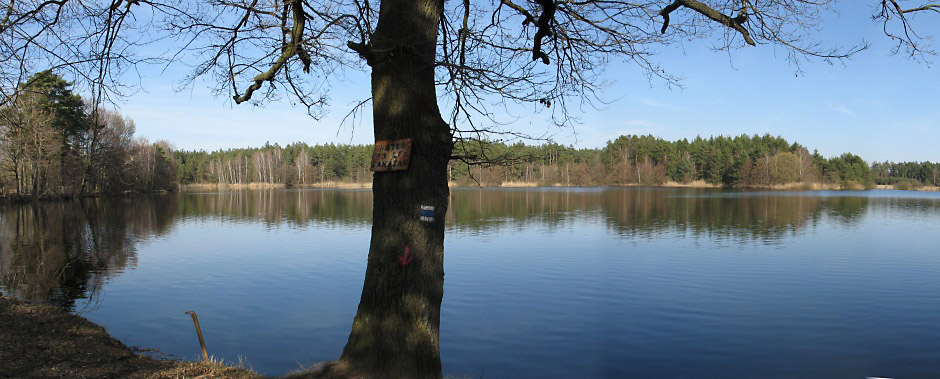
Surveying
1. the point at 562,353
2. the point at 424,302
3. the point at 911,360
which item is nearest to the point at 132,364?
Result: the point at 424,302

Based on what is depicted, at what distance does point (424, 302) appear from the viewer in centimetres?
447

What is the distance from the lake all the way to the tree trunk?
3.19 meters

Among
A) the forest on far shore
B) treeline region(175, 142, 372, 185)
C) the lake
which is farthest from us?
treeline region(175, 142, 372, 185)

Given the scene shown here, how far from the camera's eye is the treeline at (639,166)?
81062 mm

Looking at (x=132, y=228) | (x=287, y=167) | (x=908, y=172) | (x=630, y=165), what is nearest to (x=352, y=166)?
(x=287, y=167)

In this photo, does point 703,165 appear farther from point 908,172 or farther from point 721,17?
point 721,17

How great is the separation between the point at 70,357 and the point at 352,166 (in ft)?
360

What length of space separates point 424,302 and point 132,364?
2.81 meters

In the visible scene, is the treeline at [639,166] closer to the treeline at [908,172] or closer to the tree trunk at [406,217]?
the treeline at [908,172]

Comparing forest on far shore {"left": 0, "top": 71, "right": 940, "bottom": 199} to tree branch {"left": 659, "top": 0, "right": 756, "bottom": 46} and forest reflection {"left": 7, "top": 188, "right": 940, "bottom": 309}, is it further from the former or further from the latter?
tree branch {"left": 659, "top": 0, "right": 756, "bottom": 46}

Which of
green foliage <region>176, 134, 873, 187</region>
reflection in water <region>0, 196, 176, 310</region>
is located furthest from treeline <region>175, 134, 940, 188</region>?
reflection in water <region>0, 196, 176, 310</region>

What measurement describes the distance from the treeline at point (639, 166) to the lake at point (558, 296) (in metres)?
41.0

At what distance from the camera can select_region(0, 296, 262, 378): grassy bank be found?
4.59 m

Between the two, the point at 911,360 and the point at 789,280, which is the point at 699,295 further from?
the point at 911,360
